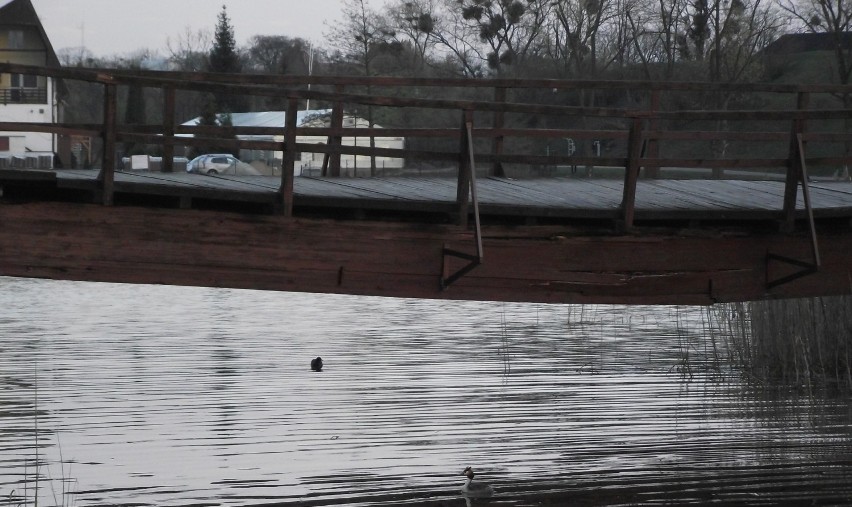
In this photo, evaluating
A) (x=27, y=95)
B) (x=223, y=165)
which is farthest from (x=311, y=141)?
(x=27, y=95)

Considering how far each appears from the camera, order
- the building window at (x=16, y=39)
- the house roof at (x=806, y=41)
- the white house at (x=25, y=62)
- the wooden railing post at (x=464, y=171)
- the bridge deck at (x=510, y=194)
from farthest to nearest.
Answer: the building window at (x=16, y=39) < the white house at (x=25, y=62) < the house roof at (x=806, y=41) < the wooden railing post at (x=464, y=171) < the bridge deck at (x=510, y=194)

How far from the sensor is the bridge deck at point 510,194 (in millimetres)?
9273

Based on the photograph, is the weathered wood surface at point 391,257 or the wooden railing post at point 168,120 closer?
the weathered wood surface at point 391,257

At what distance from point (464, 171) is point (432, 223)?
1.86ft

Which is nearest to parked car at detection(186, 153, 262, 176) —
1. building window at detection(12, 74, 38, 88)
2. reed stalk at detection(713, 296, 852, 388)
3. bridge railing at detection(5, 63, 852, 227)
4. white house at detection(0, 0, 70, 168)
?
white house at detection(0, 0, 70, 168)

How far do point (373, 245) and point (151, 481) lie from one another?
2.78 metres

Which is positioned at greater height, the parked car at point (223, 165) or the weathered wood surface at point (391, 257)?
the weathered wood surface at point (391, 257)

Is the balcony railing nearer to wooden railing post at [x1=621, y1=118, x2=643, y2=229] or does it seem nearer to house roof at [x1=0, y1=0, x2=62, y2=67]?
house roof at [x1=0, y1=0, x2=62, y2=67]

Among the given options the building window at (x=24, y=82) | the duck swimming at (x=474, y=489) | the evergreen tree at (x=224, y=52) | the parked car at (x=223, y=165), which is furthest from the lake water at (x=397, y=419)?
the evergreen tree at (x=224, y=52)

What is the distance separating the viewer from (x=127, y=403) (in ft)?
46.1

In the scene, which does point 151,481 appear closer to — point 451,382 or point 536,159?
point 536,159

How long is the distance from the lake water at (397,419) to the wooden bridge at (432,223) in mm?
1701

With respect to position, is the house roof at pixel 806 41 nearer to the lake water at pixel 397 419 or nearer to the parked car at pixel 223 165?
the parked car at pixel 223 165

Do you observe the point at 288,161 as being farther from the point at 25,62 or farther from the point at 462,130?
the point at 25,62
